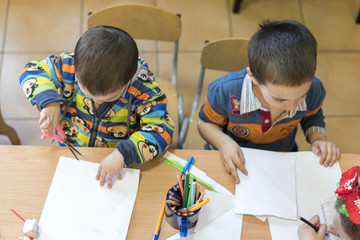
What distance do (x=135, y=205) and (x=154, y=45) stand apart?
153cm

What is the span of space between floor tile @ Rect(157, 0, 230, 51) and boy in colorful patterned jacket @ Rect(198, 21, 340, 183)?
1.11m

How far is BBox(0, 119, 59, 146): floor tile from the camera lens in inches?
79.0

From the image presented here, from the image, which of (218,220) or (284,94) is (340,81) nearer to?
(284,94)

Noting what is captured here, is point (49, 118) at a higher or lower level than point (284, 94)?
lower

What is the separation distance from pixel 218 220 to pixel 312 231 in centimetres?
25

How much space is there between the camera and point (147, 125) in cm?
118

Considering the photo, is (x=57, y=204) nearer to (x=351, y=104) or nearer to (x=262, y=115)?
(x=262, y=115)

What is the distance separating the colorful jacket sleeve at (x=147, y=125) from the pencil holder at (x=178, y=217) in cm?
17

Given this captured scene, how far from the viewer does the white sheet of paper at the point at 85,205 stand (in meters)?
0.98

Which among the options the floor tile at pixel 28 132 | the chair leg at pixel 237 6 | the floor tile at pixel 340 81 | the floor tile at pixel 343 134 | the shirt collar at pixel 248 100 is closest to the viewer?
the shirt collar at pixel 248 100

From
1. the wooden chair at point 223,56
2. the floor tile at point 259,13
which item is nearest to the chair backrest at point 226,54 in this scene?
the wooden chair at point 223,56

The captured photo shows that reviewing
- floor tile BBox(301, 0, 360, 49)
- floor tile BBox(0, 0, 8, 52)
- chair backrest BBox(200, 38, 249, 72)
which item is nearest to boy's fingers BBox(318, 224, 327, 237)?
chair backrest BBox(200, 38, 249, 72)

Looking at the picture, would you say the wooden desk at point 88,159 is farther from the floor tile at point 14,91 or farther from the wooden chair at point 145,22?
the floor tile at point 14,91

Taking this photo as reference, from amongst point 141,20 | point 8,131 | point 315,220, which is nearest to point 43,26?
point 8,131
